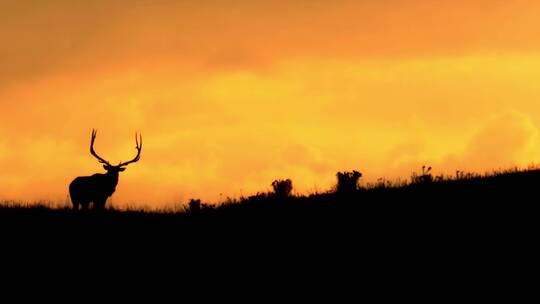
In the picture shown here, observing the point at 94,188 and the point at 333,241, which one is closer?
the point at 333,241

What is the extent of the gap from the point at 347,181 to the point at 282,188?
1.81m

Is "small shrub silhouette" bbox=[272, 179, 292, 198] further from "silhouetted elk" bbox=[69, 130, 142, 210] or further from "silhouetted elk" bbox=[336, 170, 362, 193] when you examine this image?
"silhouetted elk" bbox=[69, 130, 142, 210]

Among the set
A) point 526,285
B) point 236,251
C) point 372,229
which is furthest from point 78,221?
point 526,285

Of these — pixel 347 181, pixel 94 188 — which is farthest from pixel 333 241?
pixel 94 188

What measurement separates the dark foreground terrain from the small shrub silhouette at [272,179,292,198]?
26.8 inches

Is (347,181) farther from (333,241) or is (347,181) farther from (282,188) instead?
(333,241)

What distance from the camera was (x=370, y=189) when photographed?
76.7 ft

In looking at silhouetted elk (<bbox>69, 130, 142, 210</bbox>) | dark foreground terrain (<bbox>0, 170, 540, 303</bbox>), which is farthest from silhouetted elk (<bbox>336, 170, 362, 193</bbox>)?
silhouetted elk (<bbox>69, 130, 142, 210</bbox>)

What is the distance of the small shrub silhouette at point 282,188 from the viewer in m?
24.2

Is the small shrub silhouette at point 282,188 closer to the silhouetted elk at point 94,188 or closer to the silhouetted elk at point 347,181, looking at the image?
the silhouetted elk at point 347,181

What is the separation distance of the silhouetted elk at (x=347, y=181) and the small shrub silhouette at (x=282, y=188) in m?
1.36

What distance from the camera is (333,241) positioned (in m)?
18.2

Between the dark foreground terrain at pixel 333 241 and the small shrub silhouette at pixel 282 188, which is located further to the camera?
the small shrub silhouette at pixel 282 188

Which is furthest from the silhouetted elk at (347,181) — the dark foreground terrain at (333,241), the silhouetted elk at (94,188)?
the silhouetted elk at (94,188)
